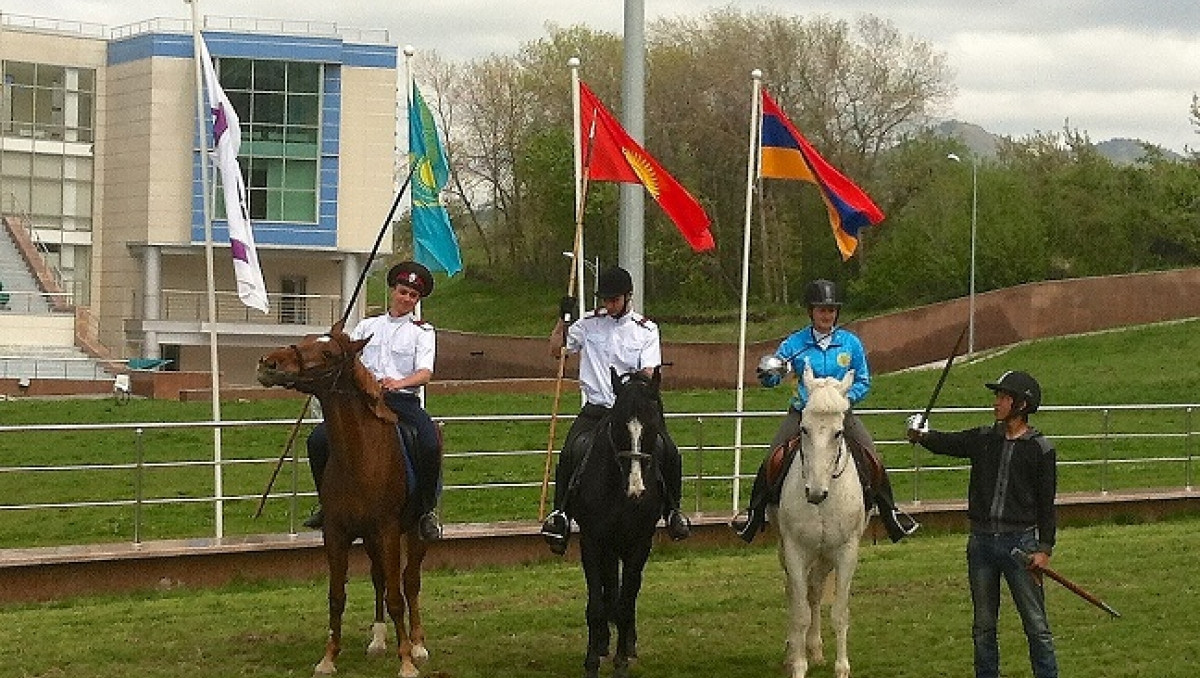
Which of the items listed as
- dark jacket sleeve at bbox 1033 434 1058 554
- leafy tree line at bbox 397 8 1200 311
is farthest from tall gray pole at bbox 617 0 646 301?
leafy tree line at bbox 397 8 1200 311

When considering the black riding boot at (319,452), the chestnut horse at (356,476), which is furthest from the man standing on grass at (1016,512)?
the black riding boot at (319,452)

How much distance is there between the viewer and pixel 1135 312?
6038cm

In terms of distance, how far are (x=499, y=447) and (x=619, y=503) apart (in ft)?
70.4

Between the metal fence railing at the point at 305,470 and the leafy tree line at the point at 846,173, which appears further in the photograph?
the leafy tree line at the point at 846,173

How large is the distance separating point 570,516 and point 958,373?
4300cm

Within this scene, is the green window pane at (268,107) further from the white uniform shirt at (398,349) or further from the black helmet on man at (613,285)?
the black helmet on man at (613,285)

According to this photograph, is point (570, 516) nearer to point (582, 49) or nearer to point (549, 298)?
point (549, 298)

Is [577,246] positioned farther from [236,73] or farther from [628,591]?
[236,73]

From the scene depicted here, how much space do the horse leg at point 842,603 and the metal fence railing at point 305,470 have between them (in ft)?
24.3

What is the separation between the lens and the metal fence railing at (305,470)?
2145 cm

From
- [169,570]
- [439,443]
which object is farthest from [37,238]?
[439,443]

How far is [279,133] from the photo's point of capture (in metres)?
69.8

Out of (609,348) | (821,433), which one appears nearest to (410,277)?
(609,348)

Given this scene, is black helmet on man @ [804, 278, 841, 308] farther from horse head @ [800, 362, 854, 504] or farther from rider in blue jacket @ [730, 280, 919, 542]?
horse head @ [800, 362, 854, 504]
